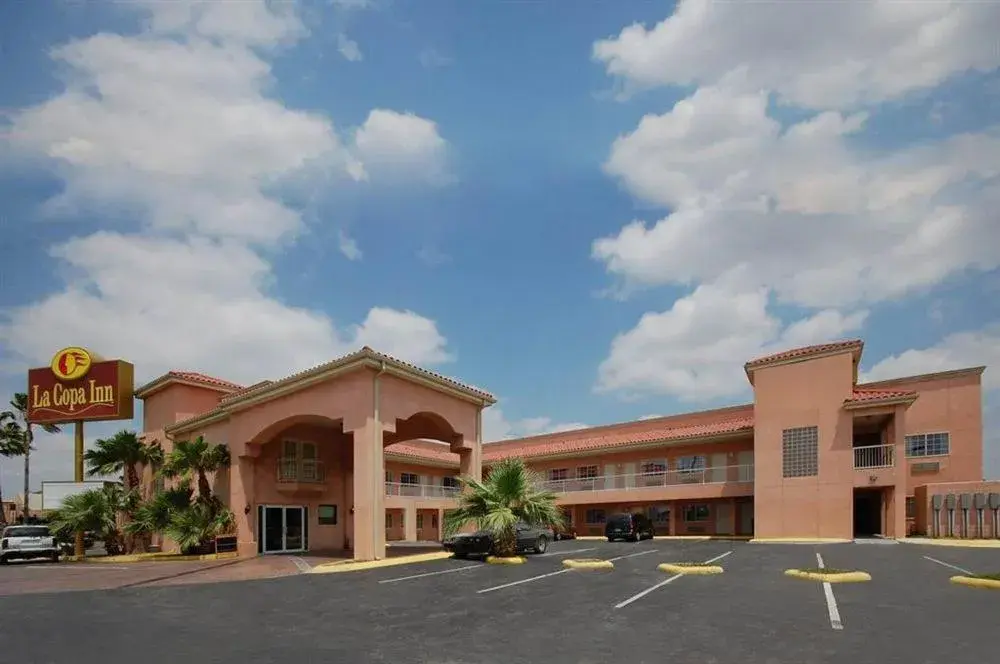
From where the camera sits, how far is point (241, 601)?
15781mm

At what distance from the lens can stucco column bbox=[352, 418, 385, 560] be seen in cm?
2430

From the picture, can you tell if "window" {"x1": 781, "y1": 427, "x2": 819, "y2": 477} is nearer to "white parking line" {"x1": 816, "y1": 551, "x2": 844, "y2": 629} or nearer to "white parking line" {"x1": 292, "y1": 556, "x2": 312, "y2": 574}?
"white parking line" {"x1": 816, "y1": 551, "x2": 844, "y2": 629}

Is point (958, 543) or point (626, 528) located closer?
point (958, 543)

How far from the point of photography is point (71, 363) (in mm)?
39938

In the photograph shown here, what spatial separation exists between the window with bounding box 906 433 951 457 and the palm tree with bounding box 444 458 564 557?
24.6 metres

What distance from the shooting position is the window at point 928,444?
3812cm

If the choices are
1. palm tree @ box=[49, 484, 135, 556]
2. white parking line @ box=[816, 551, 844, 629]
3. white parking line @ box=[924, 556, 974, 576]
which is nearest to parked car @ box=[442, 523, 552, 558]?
white parking line @ box=[816, 551, 844, 629]

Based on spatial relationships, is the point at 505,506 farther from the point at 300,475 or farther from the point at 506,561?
the point at 300,475

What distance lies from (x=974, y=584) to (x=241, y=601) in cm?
1635

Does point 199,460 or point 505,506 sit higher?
point 199,460

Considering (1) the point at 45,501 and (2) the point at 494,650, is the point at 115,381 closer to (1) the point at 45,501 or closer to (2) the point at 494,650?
(1) the point at 45,501

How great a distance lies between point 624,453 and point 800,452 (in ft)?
40.3

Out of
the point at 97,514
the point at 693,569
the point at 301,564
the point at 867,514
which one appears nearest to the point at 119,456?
the point at 97,514

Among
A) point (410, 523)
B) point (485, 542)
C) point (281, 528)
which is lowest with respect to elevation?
point (410, 523)
